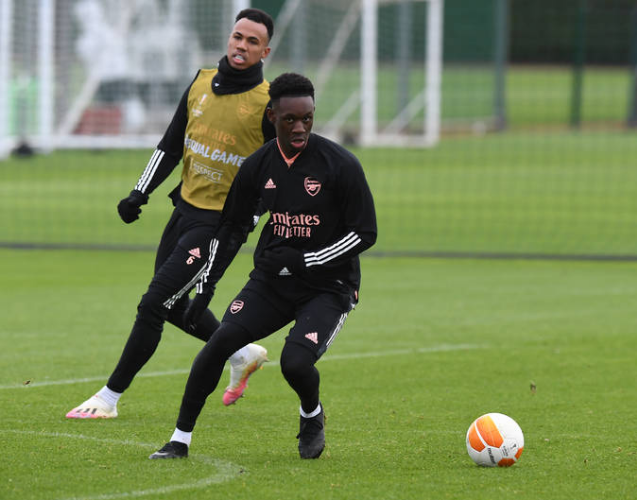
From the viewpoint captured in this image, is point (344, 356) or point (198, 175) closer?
point (198, 175)

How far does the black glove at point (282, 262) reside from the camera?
6.28 m

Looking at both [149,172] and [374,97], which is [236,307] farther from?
[374,97]

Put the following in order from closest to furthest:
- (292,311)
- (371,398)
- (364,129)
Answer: (292,311) → (371,398) → (364,129)

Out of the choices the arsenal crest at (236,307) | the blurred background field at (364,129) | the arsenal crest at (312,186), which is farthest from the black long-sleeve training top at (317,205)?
the blurred background field at (364,129)

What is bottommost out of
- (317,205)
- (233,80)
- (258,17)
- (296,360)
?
(296,360)

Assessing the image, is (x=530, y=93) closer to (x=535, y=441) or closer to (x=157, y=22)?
(x=157, y=22)

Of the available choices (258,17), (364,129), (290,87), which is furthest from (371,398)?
(364,129)

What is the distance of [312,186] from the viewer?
6309 millimetres

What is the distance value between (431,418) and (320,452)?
131 cm

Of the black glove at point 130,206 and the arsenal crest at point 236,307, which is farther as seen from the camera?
the black glove at point 130,206

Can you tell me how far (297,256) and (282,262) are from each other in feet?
0.30

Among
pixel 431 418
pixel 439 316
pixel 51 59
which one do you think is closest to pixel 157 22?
pixel 51 59

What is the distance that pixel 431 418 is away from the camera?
24.8 ft

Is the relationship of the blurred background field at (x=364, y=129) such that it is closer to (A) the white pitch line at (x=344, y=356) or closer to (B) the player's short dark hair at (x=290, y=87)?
(A) the white pitch line at (x=344, y=356)
